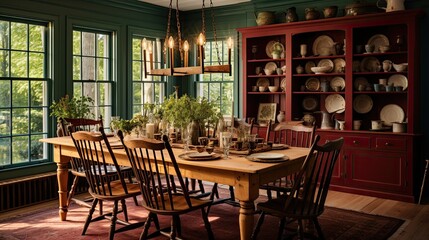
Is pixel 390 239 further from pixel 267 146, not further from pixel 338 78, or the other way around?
pixel 338 78

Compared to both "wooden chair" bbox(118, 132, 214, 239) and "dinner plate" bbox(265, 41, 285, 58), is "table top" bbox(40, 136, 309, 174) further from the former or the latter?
"dinner plate" bbox(265, 41, 285, 58)

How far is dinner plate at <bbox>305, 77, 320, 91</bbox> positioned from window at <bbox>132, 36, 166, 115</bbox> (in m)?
2.41

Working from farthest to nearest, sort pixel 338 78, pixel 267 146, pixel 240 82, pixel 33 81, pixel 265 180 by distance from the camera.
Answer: pixel 240 82
pixel 338 78
pixel 33 81
pixel 267 146
pixel 265 180

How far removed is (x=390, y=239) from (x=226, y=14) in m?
4.44

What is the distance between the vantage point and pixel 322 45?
616 cm

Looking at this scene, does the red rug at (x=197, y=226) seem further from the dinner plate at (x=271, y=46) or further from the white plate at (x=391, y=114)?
the dinner plate at (x=271, y=46)

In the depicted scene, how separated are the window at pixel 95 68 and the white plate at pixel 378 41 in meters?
3.65

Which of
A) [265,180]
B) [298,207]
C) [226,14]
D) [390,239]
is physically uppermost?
[226,14]

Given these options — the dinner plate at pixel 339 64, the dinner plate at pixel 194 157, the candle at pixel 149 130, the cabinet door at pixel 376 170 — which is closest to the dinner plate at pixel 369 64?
the dinner plate at pixel 339 64

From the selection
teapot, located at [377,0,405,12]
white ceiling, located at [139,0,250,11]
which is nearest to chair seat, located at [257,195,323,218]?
teapot, located at [377,0,405,12]

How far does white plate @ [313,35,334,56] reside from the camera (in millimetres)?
6065

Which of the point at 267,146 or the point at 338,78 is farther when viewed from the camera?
the point at 338,78

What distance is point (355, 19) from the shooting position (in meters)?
5.47

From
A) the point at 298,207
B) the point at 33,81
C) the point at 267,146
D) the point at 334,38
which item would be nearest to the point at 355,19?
the point at 334,38
